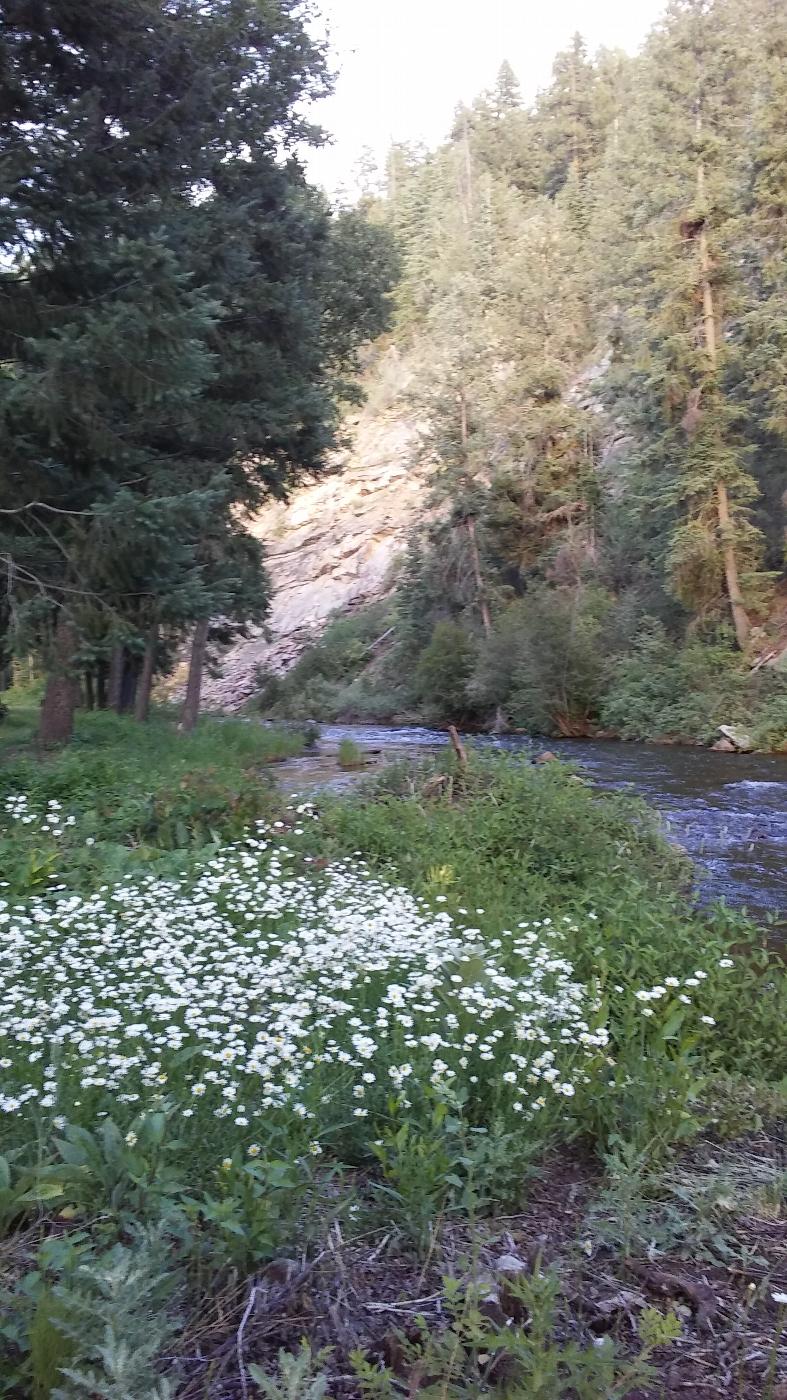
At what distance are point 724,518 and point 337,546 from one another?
36.5 m

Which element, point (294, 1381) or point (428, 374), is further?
point (428, 374)

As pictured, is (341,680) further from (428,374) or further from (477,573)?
(428,374)

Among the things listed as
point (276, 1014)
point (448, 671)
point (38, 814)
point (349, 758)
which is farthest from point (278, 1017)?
point (448, 671)

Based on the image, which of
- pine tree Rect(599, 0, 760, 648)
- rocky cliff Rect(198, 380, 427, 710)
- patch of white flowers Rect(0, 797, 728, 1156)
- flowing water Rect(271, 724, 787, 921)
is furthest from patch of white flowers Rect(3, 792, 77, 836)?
rocky cliff Rect(198, 380, 427, 710)

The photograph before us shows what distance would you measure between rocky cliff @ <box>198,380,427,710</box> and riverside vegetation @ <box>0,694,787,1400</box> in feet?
154

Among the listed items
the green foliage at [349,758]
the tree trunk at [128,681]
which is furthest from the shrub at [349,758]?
the tree trunk at [128,681]

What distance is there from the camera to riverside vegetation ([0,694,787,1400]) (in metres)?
2.18

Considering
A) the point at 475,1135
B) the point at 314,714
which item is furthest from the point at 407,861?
the point at 314,714

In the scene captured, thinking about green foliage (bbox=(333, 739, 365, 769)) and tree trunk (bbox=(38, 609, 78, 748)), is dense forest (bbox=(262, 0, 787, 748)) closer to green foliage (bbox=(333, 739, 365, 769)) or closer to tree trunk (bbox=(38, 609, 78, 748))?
green foliage (bbox=(333, 739, 365, 769))

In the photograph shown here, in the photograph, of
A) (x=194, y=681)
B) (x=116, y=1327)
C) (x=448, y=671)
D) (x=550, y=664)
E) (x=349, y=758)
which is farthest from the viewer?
(x=448, y=671)

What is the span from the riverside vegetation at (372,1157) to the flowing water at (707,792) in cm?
376

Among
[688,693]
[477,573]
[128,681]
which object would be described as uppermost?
[477,573]

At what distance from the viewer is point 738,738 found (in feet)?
76.1

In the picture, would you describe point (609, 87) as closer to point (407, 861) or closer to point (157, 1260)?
point (407, 861)
